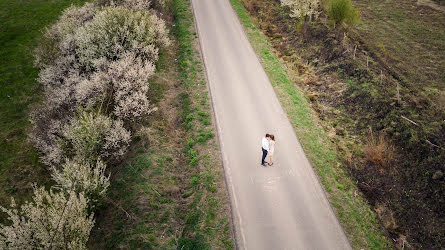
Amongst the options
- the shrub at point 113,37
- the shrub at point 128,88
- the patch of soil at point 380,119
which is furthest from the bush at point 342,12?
the shrub at point 128,88

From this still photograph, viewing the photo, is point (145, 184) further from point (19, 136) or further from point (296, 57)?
point (296, 57)

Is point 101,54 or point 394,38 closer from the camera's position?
point 101,54

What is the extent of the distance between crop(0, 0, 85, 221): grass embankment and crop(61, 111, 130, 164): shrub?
4.77 meters

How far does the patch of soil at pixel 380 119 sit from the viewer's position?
14.6 meters

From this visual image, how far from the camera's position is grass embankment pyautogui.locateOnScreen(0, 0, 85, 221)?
1822 centimetres

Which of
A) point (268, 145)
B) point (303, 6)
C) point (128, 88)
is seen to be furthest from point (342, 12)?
point (128, 88)

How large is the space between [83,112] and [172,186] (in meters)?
6.34

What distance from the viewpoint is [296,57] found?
25844 millimetres

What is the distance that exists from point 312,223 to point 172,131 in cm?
1058

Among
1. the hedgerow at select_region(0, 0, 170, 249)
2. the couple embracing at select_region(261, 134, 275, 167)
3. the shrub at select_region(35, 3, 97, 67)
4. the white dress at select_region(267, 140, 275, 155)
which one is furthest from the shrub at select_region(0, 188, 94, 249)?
the shrub at select_region(35, 3, 97, 67)

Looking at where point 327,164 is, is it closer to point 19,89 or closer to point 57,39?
point 57,39

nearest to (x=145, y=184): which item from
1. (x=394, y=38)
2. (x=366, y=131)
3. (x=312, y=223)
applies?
(x=312, y=223)

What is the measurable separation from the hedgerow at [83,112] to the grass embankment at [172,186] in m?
1.20

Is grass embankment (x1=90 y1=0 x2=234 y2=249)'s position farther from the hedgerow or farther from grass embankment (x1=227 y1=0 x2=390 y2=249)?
grass embankment (x1=227 y1=0 x2=390 y2=249)
